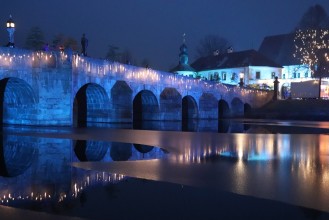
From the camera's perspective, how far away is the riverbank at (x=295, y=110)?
176 ft

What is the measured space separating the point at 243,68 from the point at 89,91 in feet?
188

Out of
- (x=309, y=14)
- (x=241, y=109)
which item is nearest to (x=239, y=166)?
(x=241, y=109)

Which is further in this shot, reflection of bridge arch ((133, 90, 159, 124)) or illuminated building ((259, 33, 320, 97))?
illuminated building ((259, 33, 320, 97))

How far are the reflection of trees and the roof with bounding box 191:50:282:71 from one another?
73582mm

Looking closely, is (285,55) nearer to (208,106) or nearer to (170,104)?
(208,106)

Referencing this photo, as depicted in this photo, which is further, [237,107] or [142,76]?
[237,107]

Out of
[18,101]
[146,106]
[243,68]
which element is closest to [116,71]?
[18,101]

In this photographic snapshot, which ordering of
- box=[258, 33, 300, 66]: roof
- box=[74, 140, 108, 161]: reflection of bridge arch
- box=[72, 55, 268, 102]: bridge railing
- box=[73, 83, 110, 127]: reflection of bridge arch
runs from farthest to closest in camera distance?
1. box=[258, 33, 300, 66]: roof
2. box=[73, 83, 110, 127]: reflection of bridge arch
3. box=[72, 55, 268, 102]: bridge railing
4. box=[74, 140, 108, 161]: reflection of bridge arch

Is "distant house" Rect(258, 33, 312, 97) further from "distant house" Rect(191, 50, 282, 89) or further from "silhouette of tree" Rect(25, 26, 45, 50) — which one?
"silhouette of tree" Rect(25, 26, 45, 50)

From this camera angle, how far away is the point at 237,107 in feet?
204

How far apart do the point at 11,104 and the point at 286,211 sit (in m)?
29.1

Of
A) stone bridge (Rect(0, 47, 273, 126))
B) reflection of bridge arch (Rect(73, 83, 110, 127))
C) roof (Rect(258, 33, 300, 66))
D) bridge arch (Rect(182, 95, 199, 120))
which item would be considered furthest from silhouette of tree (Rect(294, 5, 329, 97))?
reflection of bridge arch (Rect(73, 83, 110, 127))

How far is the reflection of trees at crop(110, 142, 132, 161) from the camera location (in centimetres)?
1354

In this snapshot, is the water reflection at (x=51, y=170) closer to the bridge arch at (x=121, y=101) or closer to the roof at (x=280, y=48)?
the bridge arch at (x=121, y=101)
